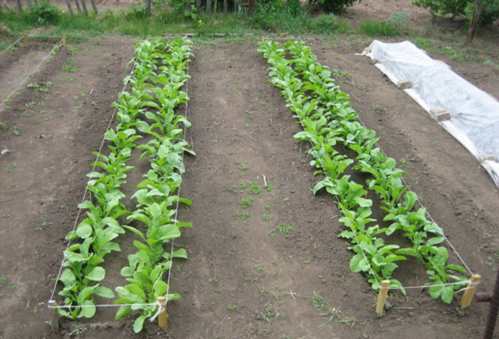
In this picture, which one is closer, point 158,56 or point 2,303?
point 2,303

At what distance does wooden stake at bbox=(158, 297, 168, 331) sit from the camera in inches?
147

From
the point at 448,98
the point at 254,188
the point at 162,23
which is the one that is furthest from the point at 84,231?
the point at 162,23

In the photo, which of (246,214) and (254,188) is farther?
(254,188)

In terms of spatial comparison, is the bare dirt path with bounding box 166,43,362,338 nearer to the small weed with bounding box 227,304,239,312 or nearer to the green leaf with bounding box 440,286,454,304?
the small weed with bounding box 227,304,239,312

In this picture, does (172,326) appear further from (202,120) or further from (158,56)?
(158,56)

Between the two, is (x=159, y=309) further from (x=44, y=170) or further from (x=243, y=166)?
(x=44, y=170)

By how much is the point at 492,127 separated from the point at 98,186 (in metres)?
5.46

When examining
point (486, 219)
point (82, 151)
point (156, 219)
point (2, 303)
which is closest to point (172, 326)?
point (156, 219)

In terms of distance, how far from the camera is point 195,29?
11.4m

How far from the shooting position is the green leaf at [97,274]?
13.7ft

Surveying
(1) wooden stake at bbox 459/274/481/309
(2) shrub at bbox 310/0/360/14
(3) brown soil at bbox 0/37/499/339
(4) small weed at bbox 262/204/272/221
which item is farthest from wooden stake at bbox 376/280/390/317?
(2) shrub at bbox 310/0/360/14

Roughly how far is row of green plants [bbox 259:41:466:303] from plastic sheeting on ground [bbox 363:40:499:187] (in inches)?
58.8

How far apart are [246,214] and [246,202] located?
216 millimetres

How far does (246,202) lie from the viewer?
552 cm
